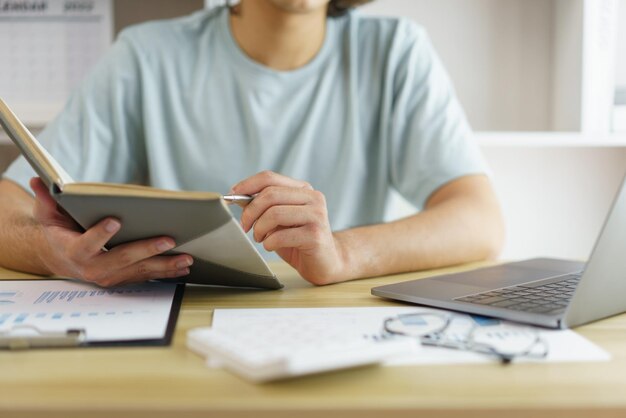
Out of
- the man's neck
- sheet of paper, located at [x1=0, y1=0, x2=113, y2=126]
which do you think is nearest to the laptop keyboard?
the man's neck

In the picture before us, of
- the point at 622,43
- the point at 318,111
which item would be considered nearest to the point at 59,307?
the point at 318,111

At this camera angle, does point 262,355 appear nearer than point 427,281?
Yes

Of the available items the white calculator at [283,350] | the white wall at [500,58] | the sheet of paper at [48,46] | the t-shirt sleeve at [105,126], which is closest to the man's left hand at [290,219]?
the white calculator at [283,350]

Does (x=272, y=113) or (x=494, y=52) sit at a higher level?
(x=494, y=52)

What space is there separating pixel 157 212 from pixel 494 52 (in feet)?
4.87

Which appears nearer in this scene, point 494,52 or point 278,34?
point 278,34

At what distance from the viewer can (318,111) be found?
1396mm

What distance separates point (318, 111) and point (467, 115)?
0.69 m

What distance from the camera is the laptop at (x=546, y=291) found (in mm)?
625

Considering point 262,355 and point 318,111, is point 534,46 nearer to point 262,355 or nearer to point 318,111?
point 318,111

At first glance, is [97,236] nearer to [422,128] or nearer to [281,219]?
[281,219]

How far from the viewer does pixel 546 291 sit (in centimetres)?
76

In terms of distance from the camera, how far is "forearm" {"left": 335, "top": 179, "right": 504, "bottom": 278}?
36.6 inches

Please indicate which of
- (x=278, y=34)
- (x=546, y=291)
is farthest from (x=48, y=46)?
(x=546, y=291)
